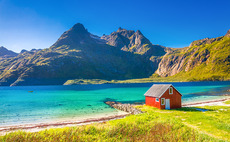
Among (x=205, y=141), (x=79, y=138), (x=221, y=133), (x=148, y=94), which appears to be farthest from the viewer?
(x=148, y=94)

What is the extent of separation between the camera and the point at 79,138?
13906mm

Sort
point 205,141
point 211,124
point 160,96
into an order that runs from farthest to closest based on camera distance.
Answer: point 160,96 < point 211,124 < point 205,141

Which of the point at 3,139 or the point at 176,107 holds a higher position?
the point at 3,139

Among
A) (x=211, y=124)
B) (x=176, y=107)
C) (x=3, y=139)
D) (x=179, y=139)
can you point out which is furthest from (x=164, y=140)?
(x=176, y=107)

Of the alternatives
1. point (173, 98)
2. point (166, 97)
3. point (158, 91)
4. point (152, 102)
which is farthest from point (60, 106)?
point (173, 98)

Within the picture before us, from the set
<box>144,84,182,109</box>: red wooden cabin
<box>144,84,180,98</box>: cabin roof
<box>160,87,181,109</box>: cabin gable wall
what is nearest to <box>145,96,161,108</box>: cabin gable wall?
<box>144,84,182,109</box>: red wooden cabin

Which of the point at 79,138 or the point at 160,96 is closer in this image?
the point at 79,138

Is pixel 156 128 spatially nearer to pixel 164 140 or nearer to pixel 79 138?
pixel 164 140

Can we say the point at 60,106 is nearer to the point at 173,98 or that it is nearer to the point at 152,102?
the point at 152,102

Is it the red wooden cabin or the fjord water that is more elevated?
the red wooden cabin

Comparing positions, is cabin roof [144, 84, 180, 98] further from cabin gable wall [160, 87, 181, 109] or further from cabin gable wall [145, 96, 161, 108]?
cabin gable wall [145, 96, 161, 108]

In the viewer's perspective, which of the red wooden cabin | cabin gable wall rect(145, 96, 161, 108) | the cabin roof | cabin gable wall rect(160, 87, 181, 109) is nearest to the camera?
the red wooden cabin

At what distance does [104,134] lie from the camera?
15453mm

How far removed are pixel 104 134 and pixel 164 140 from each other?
5.96 m
